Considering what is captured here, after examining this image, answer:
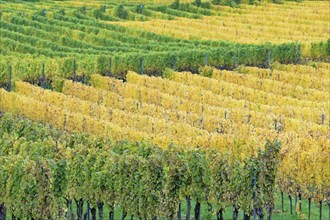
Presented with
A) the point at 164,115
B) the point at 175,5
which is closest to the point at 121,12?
the point at 175,5

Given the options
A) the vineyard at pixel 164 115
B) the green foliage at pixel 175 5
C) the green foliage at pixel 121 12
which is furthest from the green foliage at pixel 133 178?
the green foliage at pixel 175 5

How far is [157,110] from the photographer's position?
50344 millimetres

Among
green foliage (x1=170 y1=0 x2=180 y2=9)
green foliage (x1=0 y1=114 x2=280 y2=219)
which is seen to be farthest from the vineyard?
green foliage (x1=170 y1=0 x2=180 y2=9)

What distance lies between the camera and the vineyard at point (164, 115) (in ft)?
120

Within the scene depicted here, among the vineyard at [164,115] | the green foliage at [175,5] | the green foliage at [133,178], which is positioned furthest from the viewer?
the green foliage at [175,5]

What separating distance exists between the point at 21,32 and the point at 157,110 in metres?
31.4

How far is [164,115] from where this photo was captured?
49500mm

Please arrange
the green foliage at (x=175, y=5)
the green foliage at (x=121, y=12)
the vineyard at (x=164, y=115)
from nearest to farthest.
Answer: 1. the vineyard at (x=164, y=115)
2. the green foliage at (x=121, y=12)
3. the green foliage at (x=175, y=5)

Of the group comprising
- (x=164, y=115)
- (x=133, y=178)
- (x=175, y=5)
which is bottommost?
(x=175, y=5)

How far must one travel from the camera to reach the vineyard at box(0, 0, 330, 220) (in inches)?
1443

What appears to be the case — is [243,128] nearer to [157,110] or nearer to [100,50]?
[157,110]

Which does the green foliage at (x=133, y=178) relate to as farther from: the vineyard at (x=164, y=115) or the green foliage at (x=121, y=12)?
the green foliage at (x=121, y=12)

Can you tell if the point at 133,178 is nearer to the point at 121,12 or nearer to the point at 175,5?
the point at 121,12

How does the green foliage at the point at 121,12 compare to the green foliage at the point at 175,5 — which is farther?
the green foliage at the point at 175,5
